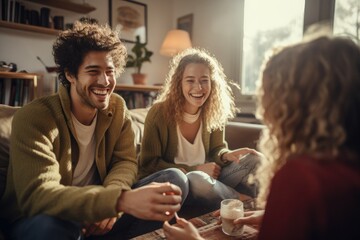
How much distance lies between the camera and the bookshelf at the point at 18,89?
227 centimetres

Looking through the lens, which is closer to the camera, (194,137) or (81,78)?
(81,78)

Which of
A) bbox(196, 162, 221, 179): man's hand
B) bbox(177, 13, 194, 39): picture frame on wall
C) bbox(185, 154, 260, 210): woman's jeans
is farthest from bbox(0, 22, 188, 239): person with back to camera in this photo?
bbox(177, 13, 194, 39): picture frame on wall

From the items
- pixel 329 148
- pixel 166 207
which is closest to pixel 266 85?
pixel 329 148

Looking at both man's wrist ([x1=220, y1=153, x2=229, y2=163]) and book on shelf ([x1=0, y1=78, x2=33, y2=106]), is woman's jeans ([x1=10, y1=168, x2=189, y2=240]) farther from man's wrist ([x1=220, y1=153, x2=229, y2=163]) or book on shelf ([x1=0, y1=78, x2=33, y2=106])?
book on shelf ([x1=0, y1=78, x2=33, y2=106])

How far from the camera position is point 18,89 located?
7.59 feet

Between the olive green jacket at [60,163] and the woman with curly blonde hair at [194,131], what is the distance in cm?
25

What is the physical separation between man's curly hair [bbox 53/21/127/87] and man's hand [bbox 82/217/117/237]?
0.62 meters

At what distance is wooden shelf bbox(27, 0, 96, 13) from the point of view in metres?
2.53

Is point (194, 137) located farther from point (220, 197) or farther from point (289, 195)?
A: point (289, 195)

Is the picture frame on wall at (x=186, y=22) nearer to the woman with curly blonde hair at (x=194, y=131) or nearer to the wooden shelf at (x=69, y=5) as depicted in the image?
the wooden shelf at (x=69, y=5)

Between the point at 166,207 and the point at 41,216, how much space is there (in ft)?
1.24

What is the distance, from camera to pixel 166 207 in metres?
0.84

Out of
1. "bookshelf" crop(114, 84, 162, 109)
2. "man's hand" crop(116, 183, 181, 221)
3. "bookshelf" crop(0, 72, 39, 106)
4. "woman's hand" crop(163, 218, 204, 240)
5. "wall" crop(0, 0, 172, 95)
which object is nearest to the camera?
"woman's hand" crop(163, 218, 204, 240)

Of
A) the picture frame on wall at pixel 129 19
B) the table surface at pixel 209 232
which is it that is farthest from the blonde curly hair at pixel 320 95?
the picture frame on wall at pixel 129 19
